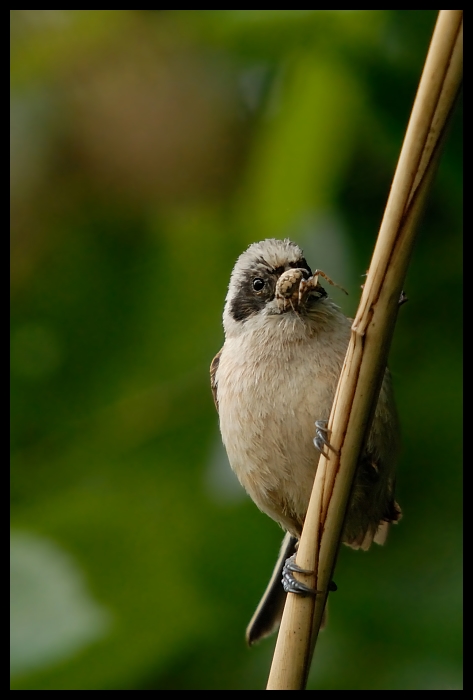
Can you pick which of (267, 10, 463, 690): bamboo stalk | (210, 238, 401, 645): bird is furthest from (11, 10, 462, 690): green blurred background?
(267, 10, 463, 690): bamboo stalk

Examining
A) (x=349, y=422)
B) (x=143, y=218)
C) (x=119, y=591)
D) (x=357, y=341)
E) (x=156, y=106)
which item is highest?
(x=156, y=106)

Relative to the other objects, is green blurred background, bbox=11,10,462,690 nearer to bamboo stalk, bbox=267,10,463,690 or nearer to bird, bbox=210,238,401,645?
bird, bbox=210,238,401,645

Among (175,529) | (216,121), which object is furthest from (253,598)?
(216,121)

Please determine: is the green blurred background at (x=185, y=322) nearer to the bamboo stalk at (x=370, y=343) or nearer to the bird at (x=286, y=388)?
the bird at (x=286, y=388)

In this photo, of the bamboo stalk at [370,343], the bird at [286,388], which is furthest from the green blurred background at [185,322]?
the bamboo stalk at [370,343]
